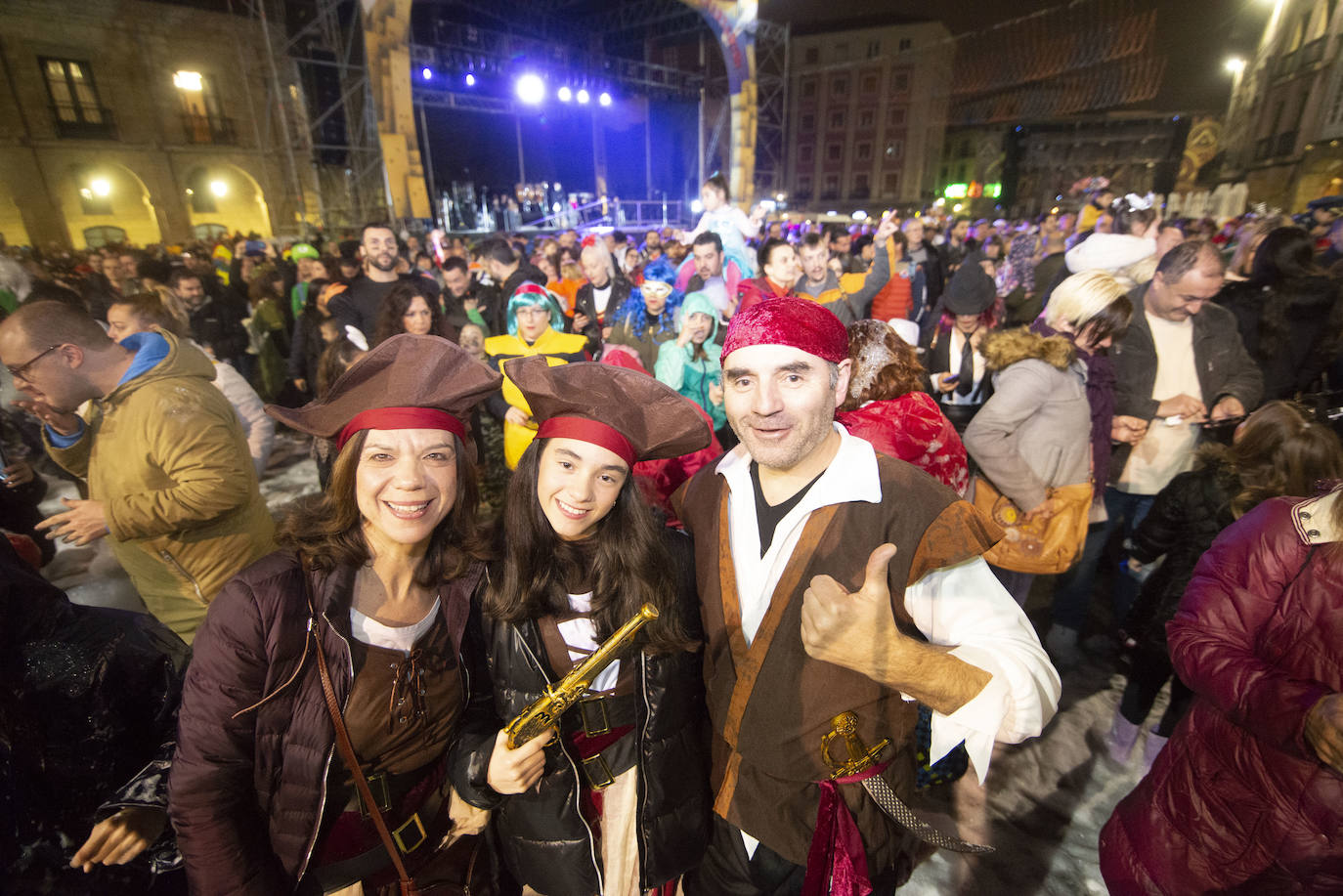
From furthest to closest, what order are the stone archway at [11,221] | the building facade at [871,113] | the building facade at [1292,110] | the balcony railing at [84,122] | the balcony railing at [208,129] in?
the building facade at [871,113] → the balcony railing at [208,129] → the building facade at [1292,110] → the balcony railing at [84,122] → the stone archway at [11,221]

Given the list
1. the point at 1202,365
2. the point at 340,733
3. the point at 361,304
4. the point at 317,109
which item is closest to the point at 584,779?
the point at 340,733

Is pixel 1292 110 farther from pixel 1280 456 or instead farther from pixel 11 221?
pixel 11 221

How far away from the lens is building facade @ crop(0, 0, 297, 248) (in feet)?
59.9

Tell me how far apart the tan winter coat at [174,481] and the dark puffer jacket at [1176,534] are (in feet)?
13.5

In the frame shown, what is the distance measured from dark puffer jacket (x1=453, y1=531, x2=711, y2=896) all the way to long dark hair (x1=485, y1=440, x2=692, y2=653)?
0.05 m

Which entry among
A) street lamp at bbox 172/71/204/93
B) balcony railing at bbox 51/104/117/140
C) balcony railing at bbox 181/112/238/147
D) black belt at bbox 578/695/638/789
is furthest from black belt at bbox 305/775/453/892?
street lamp at bbox 172/71/204/93

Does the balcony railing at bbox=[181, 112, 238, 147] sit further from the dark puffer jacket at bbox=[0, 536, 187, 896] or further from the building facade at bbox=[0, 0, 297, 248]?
the dark puffer jacket at bbox=[0, 536, 187, 896]

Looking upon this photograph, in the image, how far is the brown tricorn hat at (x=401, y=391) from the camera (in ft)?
4.92

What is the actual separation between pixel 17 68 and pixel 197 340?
21249 millimetres

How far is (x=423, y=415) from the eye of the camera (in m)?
1.51

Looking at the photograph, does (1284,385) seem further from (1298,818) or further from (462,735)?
(462,735)

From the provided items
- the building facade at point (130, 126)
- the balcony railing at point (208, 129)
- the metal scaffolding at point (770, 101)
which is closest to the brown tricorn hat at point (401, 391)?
the building facade at point (130, 126)

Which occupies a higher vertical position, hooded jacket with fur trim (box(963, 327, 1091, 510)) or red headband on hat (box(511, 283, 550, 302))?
red headband on hat (box(511, 283, 550, 302))

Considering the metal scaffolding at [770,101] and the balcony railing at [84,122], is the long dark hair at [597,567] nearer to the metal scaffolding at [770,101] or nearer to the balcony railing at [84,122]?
the metal scaffolding at [770,101]
